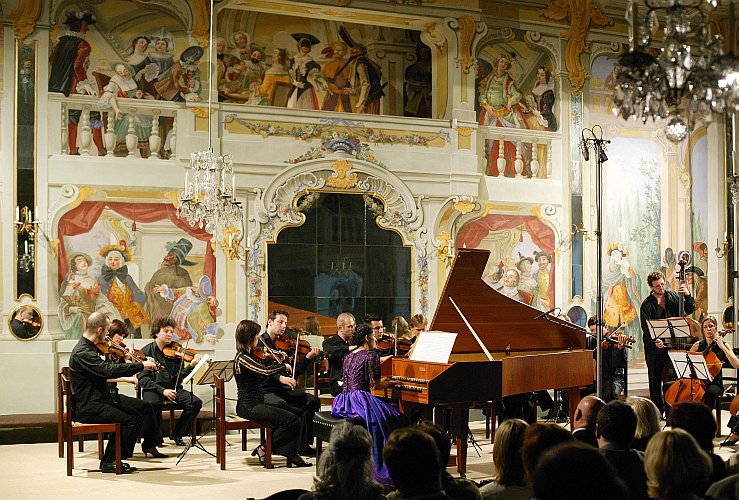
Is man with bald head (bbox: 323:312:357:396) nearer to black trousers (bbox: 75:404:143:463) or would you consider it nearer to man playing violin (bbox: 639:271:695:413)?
black trousers (bbox: 75:404:143:463)

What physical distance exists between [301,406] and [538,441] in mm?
5370

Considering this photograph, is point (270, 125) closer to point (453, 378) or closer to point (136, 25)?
point (136, 25)

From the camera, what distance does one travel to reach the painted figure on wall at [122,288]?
10.9m

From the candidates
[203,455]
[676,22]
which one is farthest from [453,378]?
[676,22]

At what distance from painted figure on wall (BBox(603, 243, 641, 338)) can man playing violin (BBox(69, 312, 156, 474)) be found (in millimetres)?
7319

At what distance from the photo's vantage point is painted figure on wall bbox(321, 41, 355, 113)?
41.9 feet

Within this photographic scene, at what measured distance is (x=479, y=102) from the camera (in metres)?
12.7

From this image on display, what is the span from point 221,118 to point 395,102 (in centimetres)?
294

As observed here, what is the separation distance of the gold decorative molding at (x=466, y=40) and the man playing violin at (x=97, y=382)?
6.51 metres

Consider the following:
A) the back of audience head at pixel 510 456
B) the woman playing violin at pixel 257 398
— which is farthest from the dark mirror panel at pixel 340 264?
the back of audience head at pixel 510 456

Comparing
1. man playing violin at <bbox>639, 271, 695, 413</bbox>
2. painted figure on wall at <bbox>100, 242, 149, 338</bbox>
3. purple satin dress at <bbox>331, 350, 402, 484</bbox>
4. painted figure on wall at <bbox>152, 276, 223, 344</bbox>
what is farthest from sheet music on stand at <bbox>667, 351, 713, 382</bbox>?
painted figure on wall at <bbox>100, 242, 149, 338</bbox>

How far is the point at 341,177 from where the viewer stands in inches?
471

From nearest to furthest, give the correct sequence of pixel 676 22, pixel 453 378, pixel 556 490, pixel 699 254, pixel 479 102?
1. pixel 556 490
2. pixel 676 22
3. pixel 453 378
4. pixel 479 102
5. pixel 699 254

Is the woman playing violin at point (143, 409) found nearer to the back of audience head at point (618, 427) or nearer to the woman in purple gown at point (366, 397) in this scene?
the woman in purple gown at point (366, 397)
